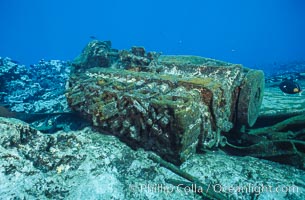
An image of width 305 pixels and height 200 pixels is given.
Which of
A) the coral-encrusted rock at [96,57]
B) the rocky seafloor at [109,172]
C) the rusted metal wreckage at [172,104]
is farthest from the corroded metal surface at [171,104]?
the coral-encrusted rock at [96,57]

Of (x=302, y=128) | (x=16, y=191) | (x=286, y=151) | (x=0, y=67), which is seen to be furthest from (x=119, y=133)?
(x=0, y=67)

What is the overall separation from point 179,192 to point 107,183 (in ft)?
2.78

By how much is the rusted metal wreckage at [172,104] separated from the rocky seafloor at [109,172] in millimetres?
242

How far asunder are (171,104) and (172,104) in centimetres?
2

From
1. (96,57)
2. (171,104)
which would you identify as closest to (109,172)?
(171,104)

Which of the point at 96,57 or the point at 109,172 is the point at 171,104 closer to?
the point at 109,172

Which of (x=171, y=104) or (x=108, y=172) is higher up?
(x=171, y=104)

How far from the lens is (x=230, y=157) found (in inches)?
141

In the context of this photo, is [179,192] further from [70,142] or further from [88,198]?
[70,142]

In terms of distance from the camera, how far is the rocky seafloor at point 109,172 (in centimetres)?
270

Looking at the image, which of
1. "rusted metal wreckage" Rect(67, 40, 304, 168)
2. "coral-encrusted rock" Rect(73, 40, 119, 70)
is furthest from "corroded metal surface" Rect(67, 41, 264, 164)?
"coral-encrusted rock" Rect(73, 40, 119, 70)

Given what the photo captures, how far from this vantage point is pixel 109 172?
304cm

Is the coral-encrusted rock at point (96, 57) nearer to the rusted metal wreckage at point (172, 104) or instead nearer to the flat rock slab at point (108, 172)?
the rusted metal wreckage at point (172, 104)

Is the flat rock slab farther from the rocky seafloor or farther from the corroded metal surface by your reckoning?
the corroded metal surface
